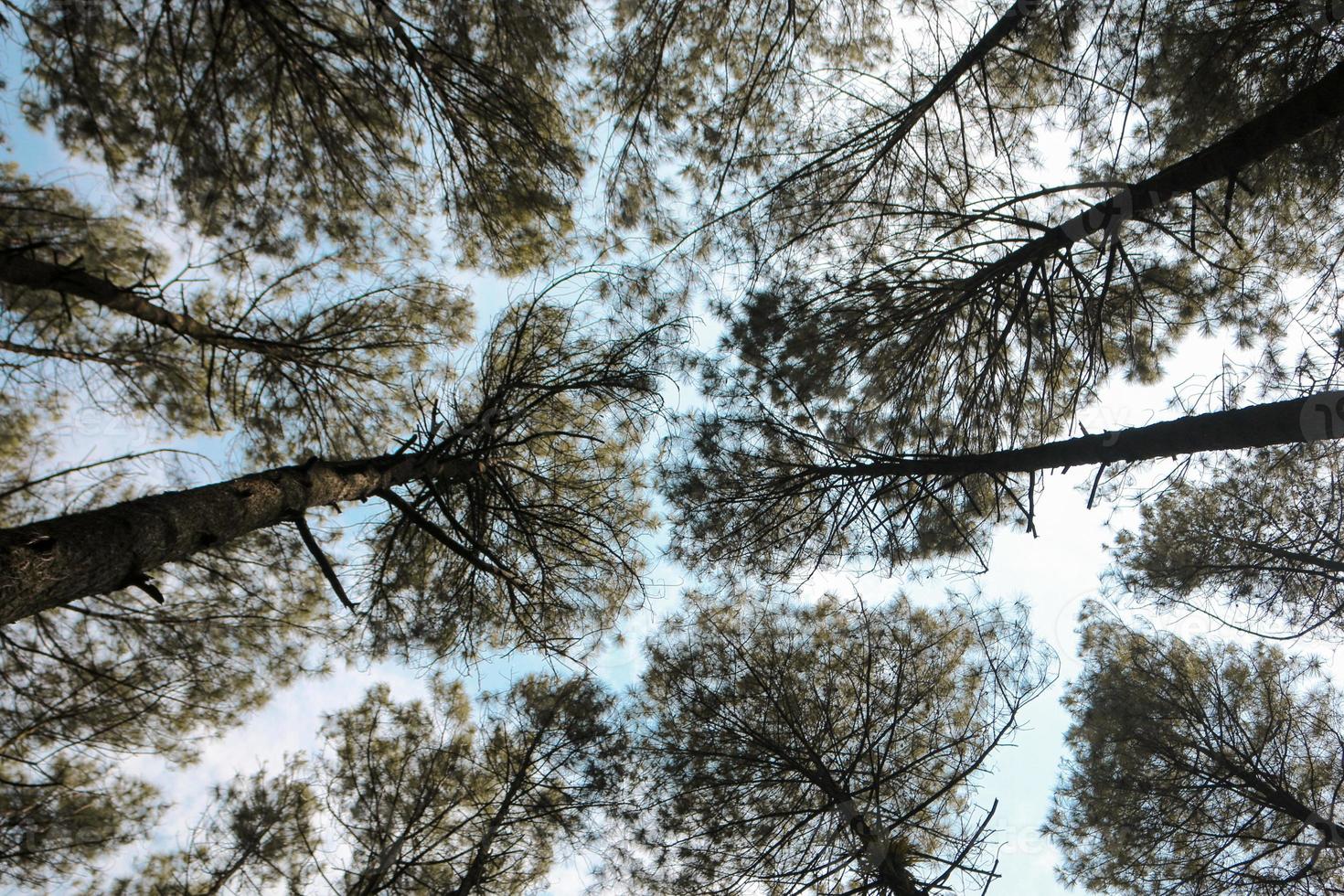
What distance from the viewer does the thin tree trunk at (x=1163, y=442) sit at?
2721 millimetres

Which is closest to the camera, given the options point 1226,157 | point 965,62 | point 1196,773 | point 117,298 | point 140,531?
point 140,531

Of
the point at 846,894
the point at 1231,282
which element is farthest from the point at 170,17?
the point at 1231,282

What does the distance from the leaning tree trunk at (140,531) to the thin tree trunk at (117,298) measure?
115cm

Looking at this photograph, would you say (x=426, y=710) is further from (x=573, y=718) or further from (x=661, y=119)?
(x=661, y=119)

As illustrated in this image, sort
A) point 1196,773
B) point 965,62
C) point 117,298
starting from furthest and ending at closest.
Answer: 1. point 1196,773
2. point 965,62
3. point 117,298

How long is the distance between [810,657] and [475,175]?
440 centimetres

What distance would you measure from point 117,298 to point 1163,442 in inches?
238

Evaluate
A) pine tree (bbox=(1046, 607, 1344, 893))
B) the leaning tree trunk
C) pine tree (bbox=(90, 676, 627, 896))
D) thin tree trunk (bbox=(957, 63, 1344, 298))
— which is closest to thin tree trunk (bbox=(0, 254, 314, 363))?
the leaning tree trunk

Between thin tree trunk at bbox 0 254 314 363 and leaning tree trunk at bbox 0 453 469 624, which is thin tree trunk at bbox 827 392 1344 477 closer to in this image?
leaning tree trunk at bbox 0 453 469 624

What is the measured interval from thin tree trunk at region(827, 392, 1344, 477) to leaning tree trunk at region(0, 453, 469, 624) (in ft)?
10.5

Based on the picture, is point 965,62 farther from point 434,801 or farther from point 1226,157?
point 434,801

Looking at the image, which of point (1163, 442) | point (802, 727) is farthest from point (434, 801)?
point (1163, 442)

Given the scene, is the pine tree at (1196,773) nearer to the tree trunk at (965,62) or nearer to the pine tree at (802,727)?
the pine tree at (802,727)

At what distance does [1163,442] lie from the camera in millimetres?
3107
